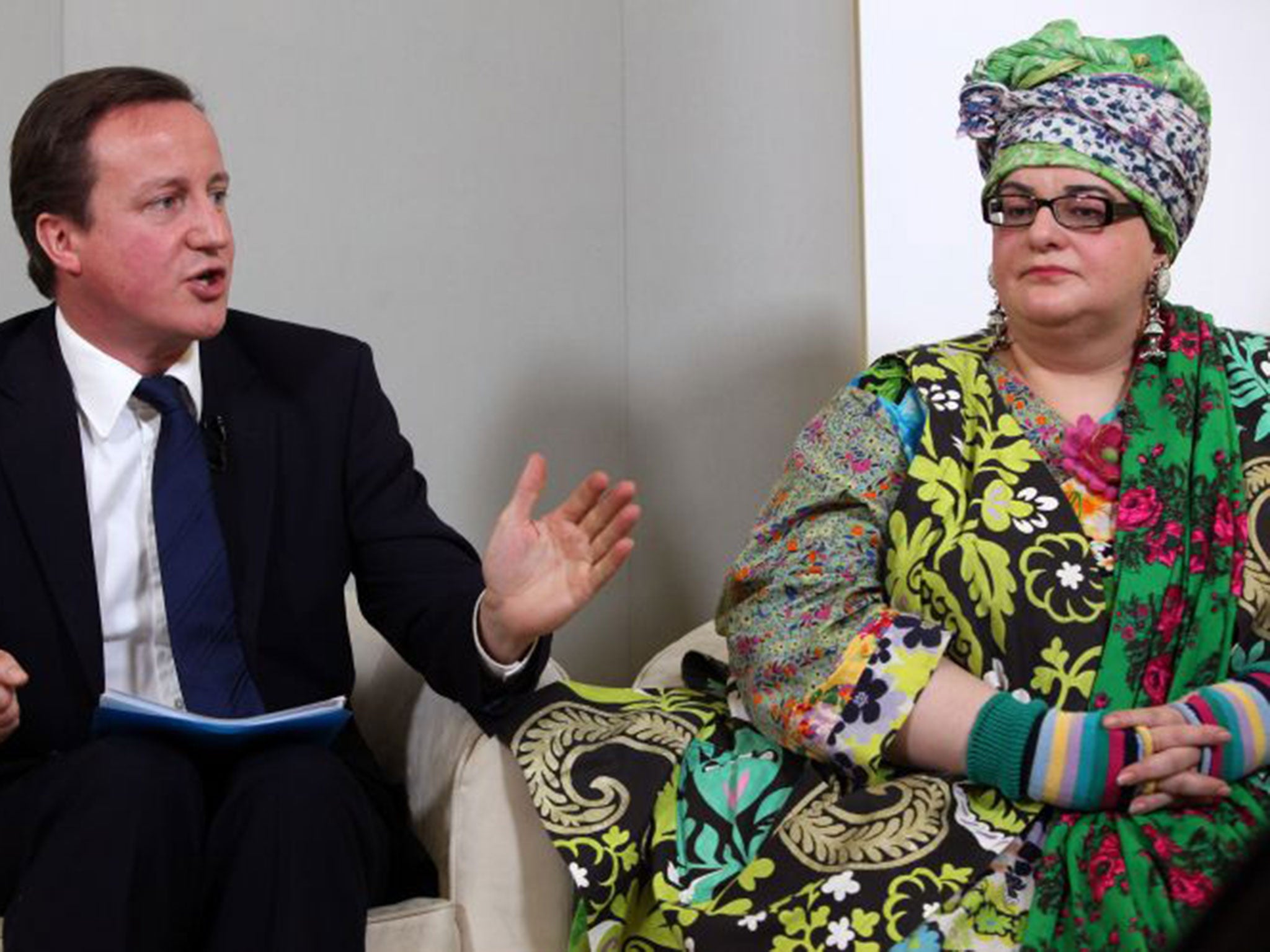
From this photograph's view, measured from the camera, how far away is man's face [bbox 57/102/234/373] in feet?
6.72

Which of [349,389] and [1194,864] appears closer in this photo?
[1194,864]

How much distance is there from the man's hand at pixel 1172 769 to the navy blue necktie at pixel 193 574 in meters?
0.92

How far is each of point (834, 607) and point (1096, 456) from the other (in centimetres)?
34

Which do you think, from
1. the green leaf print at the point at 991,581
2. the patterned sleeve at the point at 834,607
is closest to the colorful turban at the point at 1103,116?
the patterned sleeve at the point at 834,607

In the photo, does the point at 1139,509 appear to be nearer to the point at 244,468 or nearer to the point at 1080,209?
the point at 1080,209

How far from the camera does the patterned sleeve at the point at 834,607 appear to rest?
1.92m

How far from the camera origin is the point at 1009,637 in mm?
1957

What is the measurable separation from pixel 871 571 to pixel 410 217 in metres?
1.24

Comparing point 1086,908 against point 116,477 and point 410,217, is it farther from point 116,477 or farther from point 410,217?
point 410,217

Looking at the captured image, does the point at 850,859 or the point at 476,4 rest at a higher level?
the point at 476,4

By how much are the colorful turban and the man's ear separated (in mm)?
1016

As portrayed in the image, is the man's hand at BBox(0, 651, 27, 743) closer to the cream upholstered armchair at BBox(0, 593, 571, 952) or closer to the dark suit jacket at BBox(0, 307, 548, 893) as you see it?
the dark suit jacket at BBox(0, 307, 548, 893)

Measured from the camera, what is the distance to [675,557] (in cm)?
314

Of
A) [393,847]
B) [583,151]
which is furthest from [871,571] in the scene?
[583,151]
